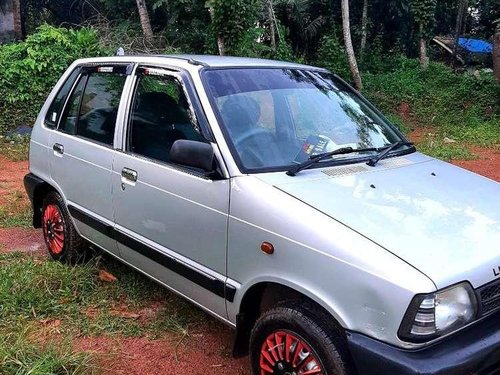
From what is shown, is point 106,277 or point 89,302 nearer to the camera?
point 89,302

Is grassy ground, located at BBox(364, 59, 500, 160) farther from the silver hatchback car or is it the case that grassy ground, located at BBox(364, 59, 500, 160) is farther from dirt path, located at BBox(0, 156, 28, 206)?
the silver hatchback car

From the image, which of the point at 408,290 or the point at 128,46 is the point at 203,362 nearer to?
the point at 408,290

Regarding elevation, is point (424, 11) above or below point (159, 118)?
above

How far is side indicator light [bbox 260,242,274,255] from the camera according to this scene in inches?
99.7

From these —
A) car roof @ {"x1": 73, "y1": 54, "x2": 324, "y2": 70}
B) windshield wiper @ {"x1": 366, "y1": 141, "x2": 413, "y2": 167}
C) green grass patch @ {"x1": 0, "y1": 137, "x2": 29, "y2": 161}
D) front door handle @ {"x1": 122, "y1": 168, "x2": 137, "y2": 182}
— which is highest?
car roof @ {"x1": 73, "y1": 54, "x2": 324, "y2": 70}

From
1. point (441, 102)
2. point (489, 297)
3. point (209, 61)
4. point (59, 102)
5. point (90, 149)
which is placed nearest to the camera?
point (489, 297)

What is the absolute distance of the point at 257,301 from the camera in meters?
2.84

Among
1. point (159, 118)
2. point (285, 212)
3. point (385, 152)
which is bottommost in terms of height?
point (285, 212)

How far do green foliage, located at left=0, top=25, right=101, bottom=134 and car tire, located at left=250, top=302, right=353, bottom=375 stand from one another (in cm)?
991

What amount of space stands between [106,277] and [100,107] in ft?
4.33

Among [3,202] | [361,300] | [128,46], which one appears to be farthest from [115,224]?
[128,46]

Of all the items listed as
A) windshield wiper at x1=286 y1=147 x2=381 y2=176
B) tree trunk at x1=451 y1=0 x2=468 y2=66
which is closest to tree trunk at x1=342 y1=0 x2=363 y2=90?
tree trunk at x1=451 y1=0 x2=468 y2=66

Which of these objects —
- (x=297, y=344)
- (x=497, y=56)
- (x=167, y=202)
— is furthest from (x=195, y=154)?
(x=497, y=56)

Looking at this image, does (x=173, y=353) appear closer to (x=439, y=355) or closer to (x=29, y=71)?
(x=439, y=355)
